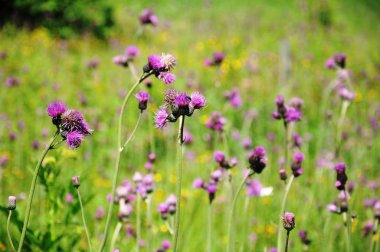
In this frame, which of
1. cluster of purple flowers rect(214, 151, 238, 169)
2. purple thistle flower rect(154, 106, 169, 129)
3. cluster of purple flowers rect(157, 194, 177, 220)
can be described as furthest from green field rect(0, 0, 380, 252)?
purple thistle flower rect(154, 106, 169, 129)

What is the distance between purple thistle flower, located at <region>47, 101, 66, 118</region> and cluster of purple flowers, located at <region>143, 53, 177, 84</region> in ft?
0.84

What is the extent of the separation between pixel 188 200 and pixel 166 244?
107 centimetres

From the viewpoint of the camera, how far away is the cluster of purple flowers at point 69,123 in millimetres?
974

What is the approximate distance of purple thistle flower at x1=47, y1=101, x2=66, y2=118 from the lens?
0.97 m

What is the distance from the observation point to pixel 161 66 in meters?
1.11

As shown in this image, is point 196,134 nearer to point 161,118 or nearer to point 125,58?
point 125,58

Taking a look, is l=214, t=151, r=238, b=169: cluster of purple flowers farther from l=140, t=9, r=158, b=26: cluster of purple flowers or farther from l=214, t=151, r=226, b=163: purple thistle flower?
l=140, t=9, r=158, b=26: cluster of purple flowers

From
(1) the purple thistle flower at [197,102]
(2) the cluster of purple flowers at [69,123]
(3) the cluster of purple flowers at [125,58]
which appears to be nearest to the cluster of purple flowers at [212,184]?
(1) the purple thistle flower at [197,102]

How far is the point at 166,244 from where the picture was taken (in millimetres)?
1862

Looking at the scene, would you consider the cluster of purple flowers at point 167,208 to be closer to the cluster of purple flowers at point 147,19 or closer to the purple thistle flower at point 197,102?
the purple thistle flower at point 197,102

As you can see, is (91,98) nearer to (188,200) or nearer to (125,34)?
(188,200)

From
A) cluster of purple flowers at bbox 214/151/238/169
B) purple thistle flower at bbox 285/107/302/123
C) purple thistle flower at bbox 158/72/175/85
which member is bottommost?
cluster of purple flowers at bbox 214/151/238/169

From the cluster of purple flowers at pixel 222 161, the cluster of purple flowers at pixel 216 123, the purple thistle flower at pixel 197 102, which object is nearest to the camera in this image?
the purple thistle flower at pixel 197 102

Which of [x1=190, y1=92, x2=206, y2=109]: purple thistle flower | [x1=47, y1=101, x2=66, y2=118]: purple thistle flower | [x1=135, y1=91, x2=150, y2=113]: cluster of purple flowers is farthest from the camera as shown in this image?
[x1=135, y1=91, x2=150, y2=113]: cluster of purple flowers
